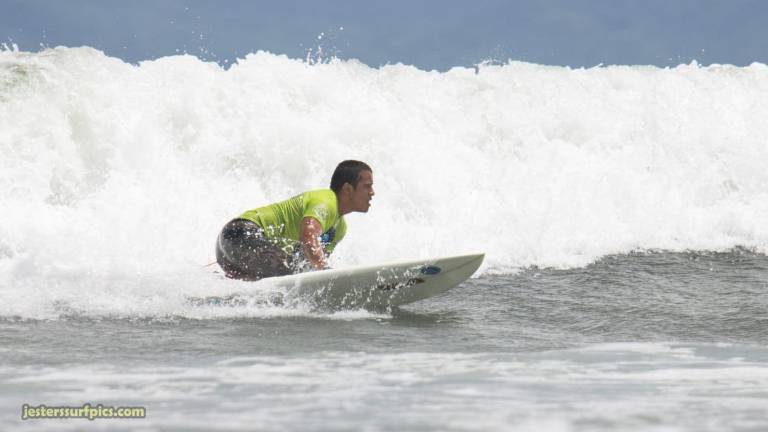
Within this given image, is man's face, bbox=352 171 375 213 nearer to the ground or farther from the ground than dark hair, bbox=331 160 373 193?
nearer to the ground

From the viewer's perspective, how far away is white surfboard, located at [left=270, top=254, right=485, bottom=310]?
6406 mm

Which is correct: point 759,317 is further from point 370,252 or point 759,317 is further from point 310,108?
point 310,108

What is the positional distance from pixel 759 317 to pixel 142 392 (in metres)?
4.96

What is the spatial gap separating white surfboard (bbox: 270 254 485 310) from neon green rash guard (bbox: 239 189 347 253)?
1.12ft

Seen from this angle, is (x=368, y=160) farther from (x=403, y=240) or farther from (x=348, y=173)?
(x=348, y=173)

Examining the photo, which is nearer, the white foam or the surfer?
the surfer

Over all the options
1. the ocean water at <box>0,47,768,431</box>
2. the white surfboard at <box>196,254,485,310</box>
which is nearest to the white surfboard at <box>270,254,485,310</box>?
the white surfboard at <box>196,254,485,310</box>

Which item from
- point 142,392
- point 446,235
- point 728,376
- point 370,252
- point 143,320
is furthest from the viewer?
point 446,235

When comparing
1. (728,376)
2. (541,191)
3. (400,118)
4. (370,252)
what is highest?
(400,118)

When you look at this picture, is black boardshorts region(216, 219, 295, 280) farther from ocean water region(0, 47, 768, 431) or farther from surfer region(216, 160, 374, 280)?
ocean water region(0, 47, 768, 431)

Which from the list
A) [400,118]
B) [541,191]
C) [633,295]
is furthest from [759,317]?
[400,118]

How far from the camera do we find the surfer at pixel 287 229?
645 centimetres

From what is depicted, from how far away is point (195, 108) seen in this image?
1213 cm

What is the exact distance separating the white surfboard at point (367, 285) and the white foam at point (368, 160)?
2.43 metres
